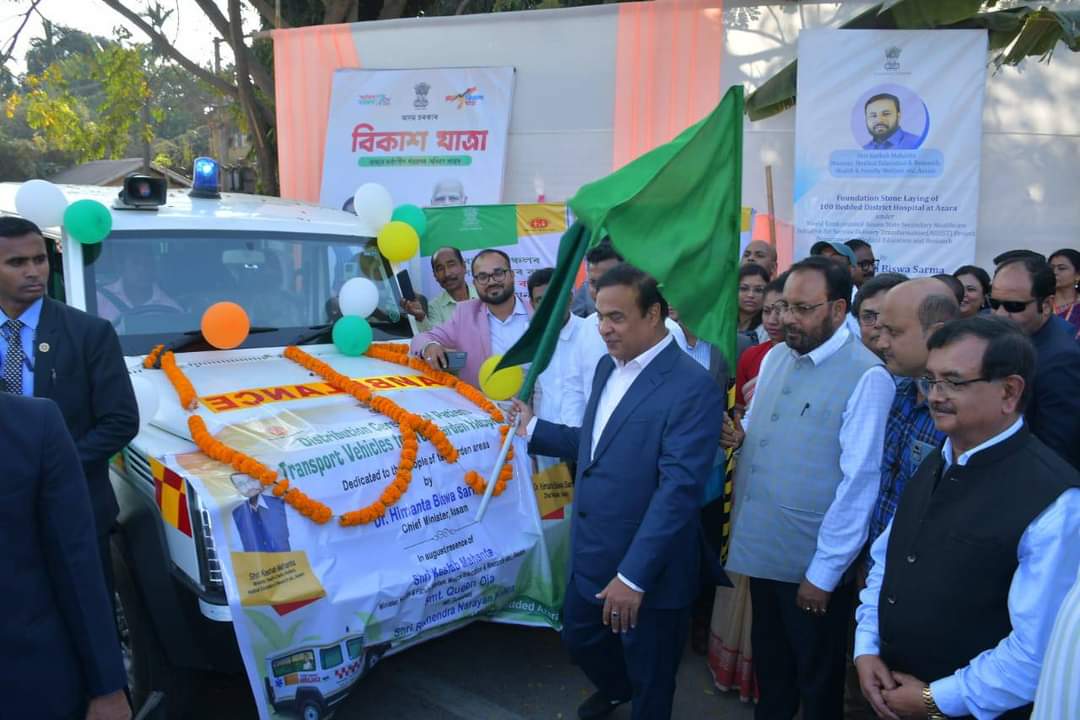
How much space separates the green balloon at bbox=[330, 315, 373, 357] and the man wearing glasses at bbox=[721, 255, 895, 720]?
6.76ft

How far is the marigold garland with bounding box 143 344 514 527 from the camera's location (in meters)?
2.96

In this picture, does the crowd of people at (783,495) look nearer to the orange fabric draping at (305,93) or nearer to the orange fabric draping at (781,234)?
the orange fabric draping at (781,234)

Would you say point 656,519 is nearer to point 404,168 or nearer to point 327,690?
point 327,690

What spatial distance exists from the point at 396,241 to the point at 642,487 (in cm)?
258

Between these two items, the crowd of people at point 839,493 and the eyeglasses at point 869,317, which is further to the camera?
the eyeglasses at point 869,317

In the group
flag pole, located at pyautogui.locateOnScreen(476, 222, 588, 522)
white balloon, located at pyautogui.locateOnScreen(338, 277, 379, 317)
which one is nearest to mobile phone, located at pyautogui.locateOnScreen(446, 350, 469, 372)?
white balloon, located at pyautogui.locateOnScreen(338, 277, 379, 317)

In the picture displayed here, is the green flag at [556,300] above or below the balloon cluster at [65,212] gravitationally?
below

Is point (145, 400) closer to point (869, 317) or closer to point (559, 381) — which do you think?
point (559, 381)

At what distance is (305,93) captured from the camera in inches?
396

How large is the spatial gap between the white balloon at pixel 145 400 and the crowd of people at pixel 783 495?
267 millimetres

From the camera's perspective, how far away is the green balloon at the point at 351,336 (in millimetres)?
4297

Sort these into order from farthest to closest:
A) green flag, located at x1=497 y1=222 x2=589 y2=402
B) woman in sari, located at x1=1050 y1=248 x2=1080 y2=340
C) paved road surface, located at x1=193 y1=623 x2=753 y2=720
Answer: woman in sari, located at x1=1050 y1=248 x2=1080 y2=340, paved road surface, located at x1=193 y1=623 x2=753 y2=720, green flag, located at x1=497 y1=222 x2=589 y2=402

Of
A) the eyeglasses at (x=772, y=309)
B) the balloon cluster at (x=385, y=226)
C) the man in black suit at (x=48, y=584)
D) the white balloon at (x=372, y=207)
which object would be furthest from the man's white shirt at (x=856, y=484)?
the white balloon at (x=372, y=207)

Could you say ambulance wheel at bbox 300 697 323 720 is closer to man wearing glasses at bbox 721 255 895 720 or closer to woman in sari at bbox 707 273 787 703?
man wearing glasses at bbox 721 255 895 720
